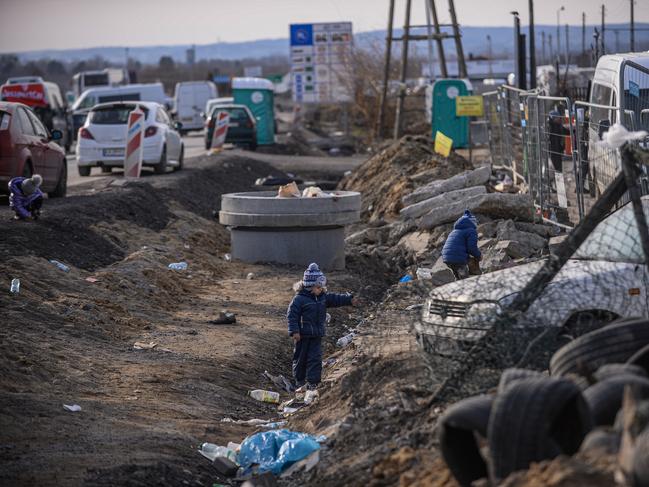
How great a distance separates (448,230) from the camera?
1625 cm

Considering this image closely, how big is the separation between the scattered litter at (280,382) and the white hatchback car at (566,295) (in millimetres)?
2830

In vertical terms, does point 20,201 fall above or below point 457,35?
below

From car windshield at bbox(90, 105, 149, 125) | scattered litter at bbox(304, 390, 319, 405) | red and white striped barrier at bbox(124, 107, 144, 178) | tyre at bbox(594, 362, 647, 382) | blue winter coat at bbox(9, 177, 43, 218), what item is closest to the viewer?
tyre at bbox(594, 362, 647, 382)

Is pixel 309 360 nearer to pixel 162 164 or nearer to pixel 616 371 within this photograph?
pixel 616 371

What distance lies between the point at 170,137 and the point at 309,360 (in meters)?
17.6

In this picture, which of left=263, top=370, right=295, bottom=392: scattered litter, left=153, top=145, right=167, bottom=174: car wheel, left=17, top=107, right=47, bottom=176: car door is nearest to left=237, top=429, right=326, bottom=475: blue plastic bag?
left=263, top=370, right=295, bottom=392: scattered litter

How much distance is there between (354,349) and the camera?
10828 millimetres

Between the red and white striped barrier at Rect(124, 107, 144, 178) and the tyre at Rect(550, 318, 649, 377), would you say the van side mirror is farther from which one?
the red and white striped barrier at Rect(124, 107, 144, 178)

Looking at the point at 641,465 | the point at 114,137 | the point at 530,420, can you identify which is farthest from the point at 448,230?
the point at 641,465

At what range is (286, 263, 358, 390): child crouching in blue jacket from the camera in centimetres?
1003

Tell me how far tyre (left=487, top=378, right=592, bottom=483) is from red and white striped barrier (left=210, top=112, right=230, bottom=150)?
103 ft

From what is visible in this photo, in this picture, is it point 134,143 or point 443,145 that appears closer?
point 134,143

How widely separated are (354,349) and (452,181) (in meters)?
7.96

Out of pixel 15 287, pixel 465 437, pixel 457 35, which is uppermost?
pixel 457 35
